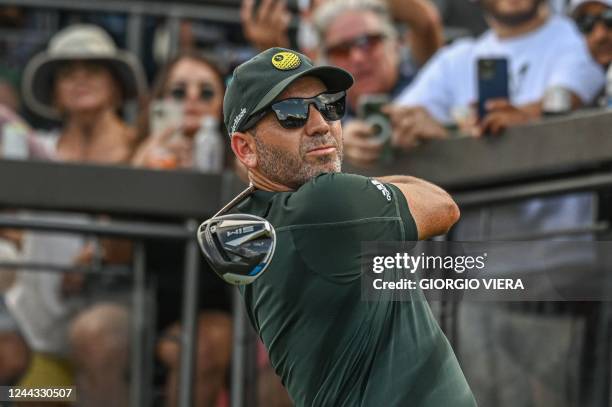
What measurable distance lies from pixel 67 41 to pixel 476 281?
4.42 meters

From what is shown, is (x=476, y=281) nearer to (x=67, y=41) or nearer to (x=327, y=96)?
(x=327, y=96)

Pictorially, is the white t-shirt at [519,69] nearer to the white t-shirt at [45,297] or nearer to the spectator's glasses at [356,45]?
the spectator's glasses at [356,45]

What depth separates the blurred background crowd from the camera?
17.5 ft

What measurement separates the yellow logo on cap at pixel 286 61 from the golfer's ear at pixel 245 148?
7.4 inches

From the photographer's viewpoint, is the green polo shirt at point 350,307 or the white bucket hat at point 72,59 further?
the white bucket hat at point 72,59

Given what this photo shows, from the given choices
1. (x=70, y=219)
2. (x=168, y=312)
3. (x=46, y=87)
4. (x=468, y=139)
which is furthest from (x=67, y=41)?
(x=468, y=139)

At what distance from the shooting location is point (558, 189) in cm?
508

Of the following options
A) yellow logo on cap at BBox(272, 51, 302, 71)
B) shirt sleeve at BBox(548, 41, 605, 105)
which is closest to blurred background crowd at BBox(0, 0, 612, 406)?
shirt sleeve at BBox(548, 41, 605, 105)

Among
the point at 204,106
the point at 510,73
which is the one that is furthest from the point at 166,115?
the point at 510,73

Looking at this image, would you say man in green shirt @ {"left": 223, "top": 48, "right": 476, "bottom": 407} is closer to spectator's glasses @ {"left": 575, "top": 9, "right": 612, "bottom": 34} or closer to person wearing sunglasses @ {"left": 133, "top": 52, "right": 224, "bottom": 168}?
spectator's glasses @ {"left": 575, "top": 9, "right": 612, "bottom": 34}

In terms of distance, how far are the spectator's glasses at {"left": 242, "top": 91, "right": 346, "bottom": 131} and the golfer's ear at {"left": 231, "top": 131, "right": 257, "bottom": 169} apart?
0.11 ft

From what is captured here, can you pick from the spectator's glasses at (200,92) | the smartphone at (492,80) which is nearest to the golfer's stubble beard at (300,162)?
the smartphone at (492,80)

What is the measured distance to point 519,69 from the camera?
18.4 feet

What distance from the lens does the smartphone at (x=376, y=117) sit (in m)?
5.44
